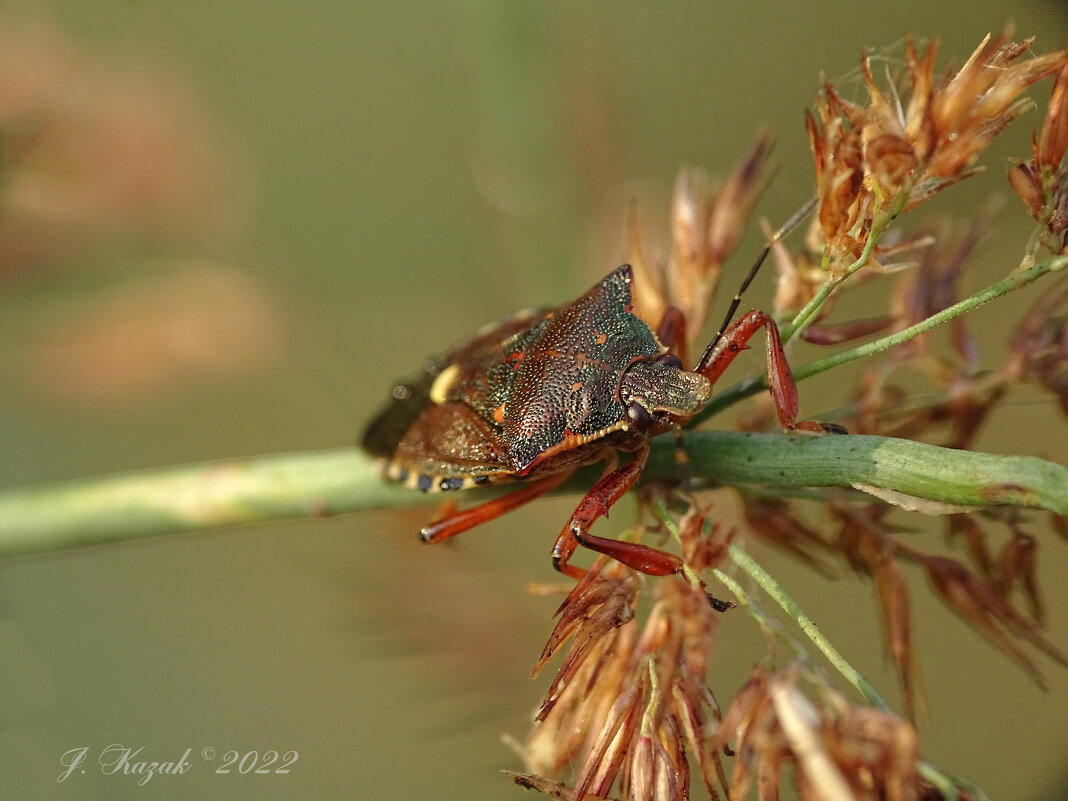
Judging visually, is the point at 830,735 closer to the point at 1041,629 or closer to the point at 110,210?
the point at 1041,629

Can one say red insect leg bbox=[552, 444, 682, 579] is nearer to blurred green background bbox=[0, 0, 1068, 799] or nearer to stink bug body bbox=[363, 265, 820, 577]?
stink bug body bbox=[363, 265, 820, 577]

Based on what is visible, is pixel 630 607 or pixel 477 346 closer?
pixel 630 607

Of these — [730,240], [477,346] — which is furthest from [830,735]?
[477,346]

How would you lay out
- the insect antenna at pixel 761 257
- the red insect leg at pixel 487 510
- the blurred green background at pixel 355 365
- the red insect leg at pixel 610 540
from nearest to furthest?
the red insect leg at pixel 610 540 < the insect antenna at pixel 761 257 < the red insect leg at pixel 487 510 < the blurred green background at pixel 355 365

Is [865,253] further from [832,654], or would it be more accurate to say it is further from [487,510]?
[487,510]

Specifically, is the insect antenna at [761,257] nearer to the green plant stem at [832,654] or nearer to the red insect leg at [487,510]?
the red insect leg at [487,510]

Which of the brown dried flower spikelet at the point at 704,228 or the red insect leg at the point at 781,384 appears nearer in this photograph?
the red insect leg at the point at 781,384

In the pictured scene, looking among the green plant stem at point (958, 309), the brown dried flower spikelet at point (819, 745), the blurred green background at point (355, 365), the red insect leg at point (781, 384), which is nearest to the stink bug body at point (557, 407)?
the red insect leg at point (781, 384)
